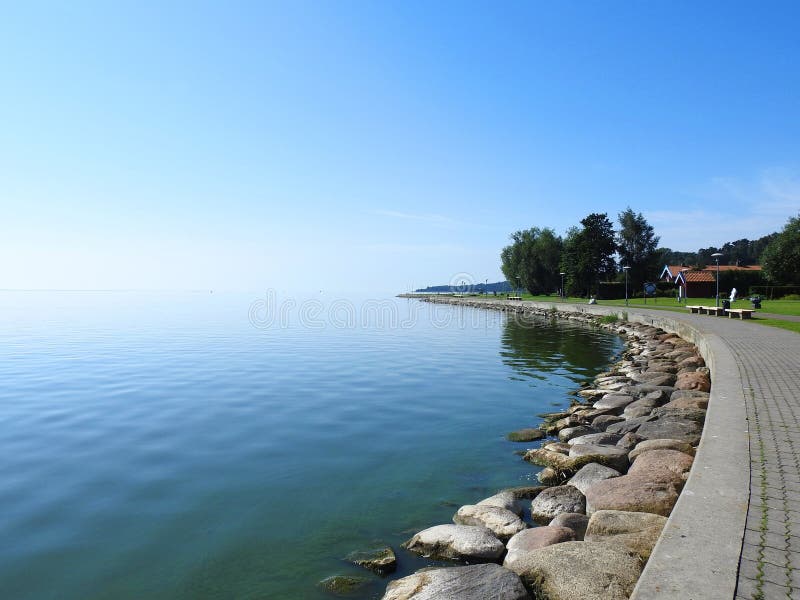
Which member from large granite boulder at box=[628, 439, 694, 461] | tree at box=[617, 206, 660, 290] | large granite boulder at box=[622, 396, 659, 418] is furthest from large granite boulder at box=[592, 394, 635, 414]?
tree at box=[617, 206, 660, 290]

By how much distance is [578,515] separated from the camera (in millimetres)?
5855

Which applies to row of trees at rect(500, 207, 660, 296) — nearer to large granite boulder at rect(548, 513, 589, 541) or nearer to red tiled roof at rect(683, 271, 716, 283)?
red tiled roof at rect(683, 271, 716, 283)

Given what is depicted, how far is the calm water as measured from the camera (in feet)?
18.4

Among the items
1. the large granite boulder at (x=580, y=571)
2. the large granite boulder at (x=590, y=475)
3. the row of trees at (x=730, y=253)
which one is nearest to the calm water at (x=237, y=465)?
the large granite boulder at (x=590, y=475)

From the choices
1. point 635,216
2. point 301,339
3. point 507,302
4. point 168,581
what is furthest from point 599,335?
point 635,216

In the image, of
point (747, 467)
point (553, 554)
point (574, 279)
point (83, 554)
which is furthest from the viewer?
point (574, 279)

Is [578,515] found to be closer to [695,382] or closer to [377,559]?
[377,559]

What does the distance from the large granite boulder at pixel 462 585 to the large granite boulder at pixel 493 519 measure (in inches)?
45.3

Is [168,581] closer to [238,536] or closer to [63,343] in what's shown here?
[238,536]

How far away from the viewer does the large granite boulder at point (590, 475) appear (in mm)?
6836

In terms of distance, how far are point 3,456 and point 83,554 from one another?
441 cm

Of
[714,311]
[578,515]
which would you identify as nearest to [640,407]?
[578,515]

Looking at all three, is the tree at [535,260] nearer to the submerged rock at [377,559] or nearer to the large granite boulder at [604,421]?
the large granite boulder at [604,421]

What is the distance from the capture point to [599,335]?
3166 centimetres
